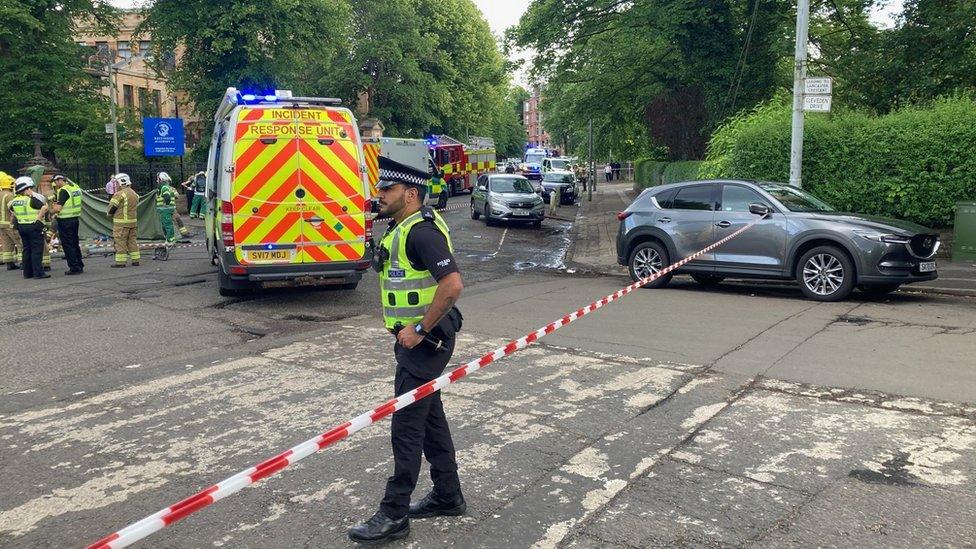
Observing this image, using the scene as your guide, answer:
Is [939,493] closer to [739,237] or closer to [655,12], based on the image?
[739,237]

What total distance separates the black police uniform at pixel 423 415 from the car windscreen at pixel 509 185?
2089cm

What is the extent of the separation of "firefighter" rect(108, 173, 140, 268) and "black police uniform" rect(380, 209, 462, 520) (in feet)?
38.6

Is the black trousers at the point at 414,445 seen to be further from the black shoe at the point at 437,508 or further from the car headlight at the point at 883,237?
the car headlight at the point at 883,237

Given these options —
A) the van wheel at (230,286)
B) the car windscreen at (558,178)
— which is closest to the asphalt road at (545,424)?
the van wheel at (230,286)

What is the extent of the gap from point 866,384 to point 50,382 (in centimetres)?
687

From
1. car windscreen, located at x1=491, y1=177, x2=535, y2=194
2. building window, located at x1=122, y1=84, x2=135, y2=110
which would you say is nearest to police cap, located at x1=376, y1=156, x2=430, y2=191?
car windscreen, located at x1=491, y1=177, x2=535, y2=194

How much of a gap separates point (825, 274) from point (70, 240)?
40.9ft

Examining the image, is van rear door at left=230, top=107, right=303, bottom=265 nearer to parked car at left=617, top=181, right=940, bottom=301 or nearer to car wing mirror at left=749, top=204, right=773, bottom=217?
parked car at left=617, top=181, right=940, bottom=301

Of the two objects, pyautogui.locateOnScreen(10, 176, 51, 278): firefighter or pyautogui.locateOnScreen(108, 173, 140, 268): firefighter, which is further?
pyautogui.locateOnScreen(108, 173, 140, 268): firefighter

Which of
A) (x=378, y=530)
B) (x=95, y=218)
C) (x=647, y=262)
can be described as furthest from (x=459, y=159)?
(x=378, y=530)

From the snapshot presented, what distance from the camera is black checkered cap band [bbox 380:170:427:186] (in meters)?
3.92

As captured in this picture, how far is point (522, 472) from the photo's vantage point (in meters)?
Answer: 4.48

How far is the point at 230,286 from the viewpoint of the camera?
10297mm

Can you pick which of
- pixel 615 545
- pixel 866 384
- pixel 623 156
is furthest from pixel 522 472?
pixel 623 156
